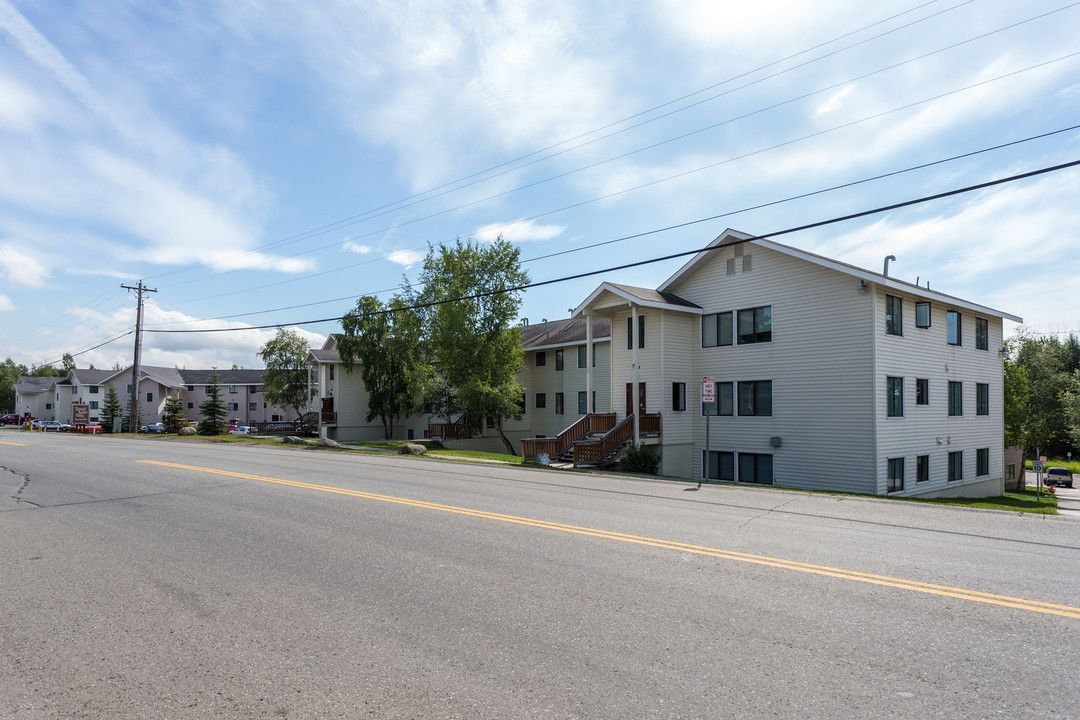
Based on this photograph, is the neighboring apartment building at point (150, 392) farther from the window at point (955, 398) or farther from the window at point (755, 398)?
the window at point (955, 398)

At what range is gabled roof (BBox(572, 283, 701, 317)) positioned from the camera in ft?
79.4

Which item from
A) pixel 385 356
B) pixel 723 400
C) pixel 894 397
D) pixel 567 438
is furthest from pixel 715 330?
pixel 385 356

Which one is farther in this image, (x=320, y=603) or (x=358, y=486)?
(x=358, y=486)

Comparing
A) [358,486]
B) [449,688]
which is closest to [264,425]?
[358,486]

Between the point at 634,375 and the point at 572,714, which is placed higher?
the point at 634,375

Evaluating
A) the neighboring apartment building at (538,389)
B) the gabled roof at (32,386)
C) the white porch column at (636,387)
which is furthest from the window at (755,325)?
the gabled roof at (32,386)

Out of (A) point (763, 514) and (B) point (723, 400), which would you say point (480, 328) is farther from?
(A) point (763, 514)

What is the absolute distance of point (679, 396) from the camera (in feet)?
84.7

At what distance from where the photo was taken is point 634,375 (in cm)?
2542

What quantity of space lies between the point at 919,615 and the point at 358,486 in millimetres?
10856

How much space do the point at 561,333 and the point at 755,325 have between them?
18119 mm

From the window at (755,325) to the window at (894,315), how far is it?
3.89m

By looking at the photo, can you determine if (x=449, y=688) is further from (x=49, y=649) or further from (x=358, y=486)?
(x=358, y=486)

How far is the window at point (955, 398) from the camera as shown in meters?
26.3
